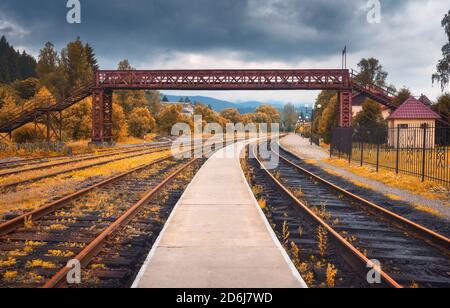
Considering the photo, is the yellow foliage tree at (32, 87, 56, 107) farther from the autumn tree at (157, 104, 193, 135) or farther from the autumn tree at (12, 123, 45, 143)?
the autumn tree at (157, 104, 193, 135)

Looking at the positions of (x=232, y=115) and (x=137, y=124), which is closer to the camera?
(x=137, y=124)

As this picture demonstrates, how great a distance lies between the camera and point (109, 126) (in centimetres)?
4712

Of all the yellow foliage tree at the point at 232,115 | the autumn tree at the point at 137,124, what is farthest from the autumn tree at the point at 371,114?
the yellow foliage tree at the point at 232,115

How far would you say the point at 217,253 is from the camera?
20.9 feet

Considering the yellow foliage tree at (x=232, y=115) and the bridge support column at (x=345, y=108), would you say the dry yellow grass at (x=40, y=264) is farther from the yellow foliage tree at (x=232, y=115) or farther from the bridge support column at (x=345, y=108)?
the yellow foliage tree at (x=232, y=115)

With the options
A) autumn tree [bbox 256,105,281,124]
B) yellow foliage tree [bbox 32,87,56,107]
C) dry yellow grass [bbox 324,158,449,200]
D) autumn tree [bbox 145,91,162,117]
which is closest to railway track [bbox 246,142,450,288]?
dry yellow grass [bbox 324,158,449,200]

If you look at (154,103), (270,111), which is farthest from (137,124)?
(270,111)

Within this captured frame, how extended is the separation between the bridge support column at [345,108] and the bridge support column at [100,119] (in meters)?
25.5

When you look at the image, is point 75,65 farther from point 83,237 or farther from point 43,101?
point 83,237

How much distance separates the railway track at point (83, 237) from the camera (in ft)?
18.5

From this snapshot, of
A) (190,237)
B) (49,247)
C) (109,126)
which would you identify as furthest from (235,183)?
(109,126)

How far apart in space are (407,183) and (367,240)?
932 centimetres

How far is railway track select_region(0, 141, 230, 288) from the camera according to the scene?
5625mm

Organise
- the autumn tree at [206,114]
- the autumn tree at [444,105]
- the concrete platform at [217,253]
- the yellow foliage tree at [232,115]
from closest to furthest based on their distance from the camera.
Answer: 1. the concrete platform at [217,253]
2. the autumn tree at [444,105]
3. the autumn tree at [206,114]
4. the yellow foliage tree at [232,115]
